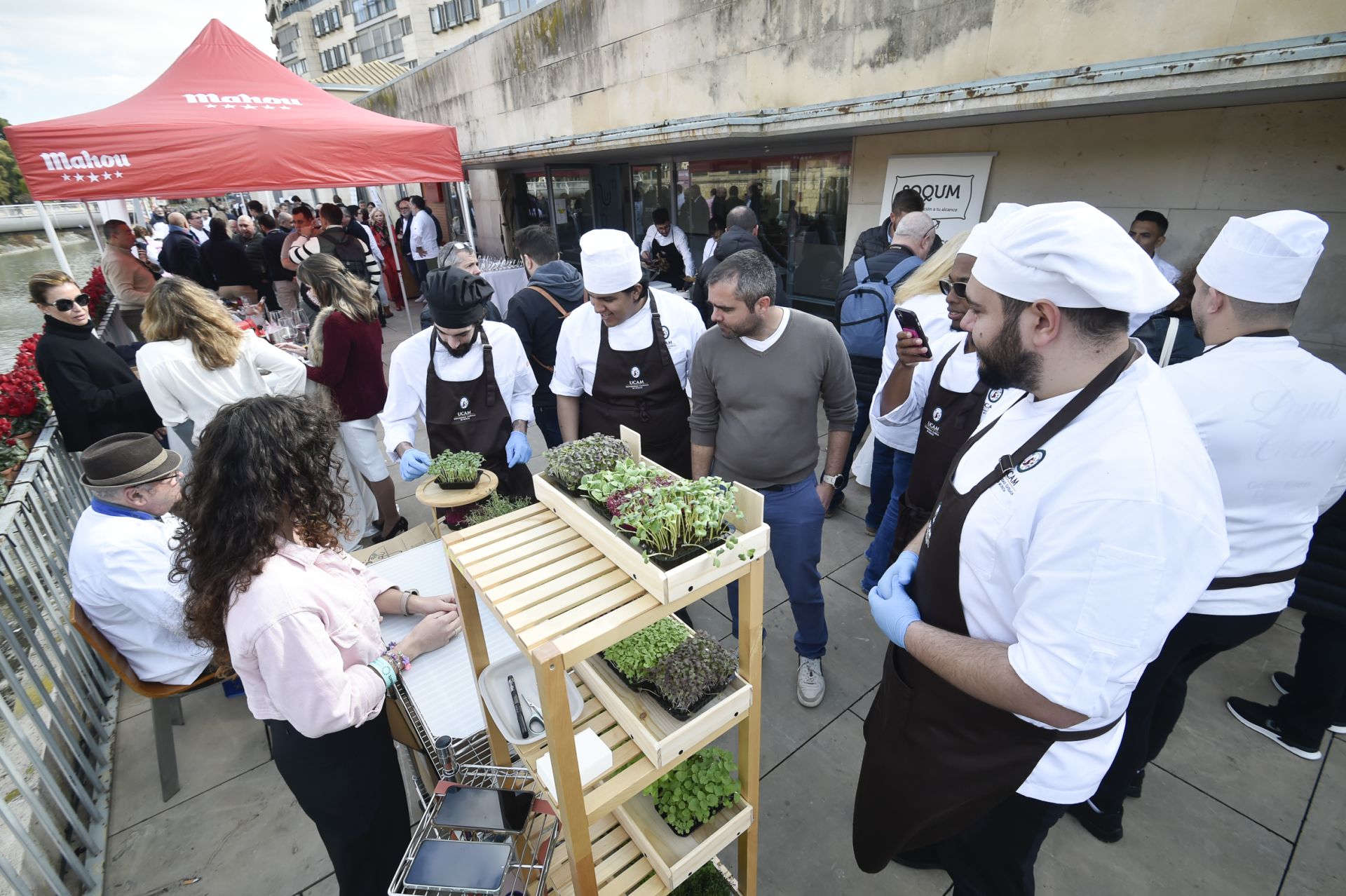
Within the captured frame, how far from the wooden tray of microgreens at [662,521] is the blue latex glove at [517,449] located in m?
1.53

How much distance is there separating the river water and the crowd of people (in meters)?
4.86

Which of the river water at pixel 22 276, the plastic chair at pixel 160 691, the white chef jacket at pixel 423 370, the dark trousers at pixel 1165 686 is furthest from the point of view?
the river water at pixel 22 276

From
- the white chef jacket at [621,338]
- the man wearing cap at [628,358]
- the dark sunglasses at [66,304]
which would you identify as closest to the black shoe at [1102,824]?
the man wearing cap at [628,358]

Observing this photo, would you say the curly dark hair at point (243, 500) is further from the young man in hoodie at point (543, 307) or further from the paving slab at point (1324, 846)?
the paving slab at point (1324, 846)

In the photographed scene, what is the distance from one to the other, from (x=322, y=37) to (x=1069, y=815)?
63.0 metres

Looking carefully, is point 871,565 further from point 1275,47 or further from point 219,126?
point 219,126

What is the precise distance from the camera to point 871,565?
3.73m

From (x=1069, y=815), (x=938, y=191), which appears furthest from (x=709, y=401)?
(x=938, y=191)

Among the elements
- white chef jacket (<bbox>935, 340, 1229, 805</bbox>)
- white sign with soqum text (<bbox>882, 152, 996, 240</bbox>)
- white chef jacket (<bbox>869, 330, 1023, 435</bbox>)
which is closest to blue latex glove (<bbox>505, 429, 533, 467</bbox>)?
white chef jacket (<bbox>869, 330, 1023, 435</bbox>)

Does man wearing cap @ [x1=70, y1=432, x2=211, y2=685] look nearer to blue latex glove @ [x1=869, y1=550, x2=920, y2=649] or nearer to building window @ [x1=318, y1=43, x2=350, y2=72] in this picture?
blue latex glove @ [x1=869, y1=550, x2=920, y2=649]

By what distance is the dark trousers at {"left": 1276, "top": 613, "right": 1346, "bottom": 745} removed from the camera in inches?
99.4

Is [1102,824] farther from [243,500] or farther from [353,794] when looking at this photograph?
[243,500]

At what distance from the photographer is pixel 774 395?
106 inches

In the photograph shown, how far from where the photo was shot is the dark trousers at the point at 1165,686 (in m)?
2.07
